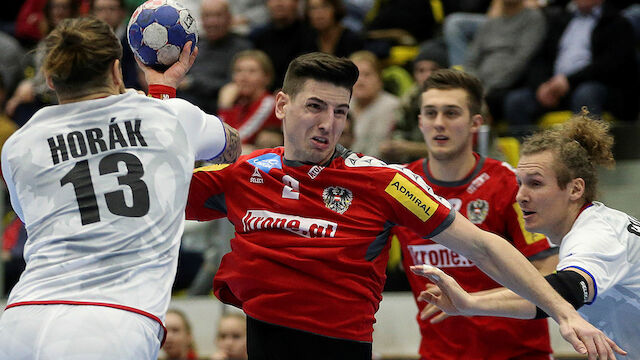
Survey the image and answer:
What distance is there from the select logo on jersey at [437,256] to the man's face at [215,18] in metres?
5.46

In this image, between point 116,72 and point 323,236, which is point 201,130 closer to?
point 116,72

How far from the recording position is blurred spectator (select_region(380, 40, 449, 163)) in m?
7.14

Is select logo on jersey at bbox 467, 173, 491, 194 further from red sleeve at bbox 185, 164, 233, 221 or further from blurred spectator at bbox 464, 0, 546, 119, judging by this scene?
blurred spectator at bbox 464, 0, 546, 119

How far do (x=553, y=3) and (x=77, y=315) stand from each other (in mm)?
8087

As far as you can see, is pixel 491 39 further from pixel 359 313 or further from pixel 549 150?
pixel 359 313

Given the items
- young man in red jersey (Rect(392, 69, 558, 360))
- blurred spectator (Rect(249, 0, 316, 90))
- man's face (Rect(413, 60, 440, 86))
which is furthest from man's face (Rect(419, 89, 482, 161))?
blurred spectator (Rect(249, 0, 316, 90))

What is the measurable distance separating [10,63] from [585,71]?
22.7 ft

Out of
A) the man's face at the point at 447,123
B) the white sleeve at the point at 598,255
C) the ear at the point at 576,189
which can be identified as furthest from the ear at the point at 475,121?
the white sleeve at the point at 598,255

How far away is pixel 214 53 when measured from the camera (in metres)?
9.94

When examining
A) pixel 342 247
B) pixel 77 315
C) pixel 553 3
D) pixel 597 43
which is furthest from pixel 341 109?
pixel 553 3

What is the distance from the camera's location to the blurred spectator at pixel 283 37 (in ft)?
32.0

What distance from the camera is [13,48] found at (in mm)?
10703

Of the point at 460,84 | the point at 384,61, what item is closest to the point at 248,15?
the point at 384,61

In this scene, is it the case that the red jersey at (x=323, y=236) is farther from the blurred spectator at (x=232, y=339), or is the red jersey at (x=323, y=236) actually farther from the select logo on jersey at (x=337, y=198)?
the blurred spectator at (x=232, y=339)
